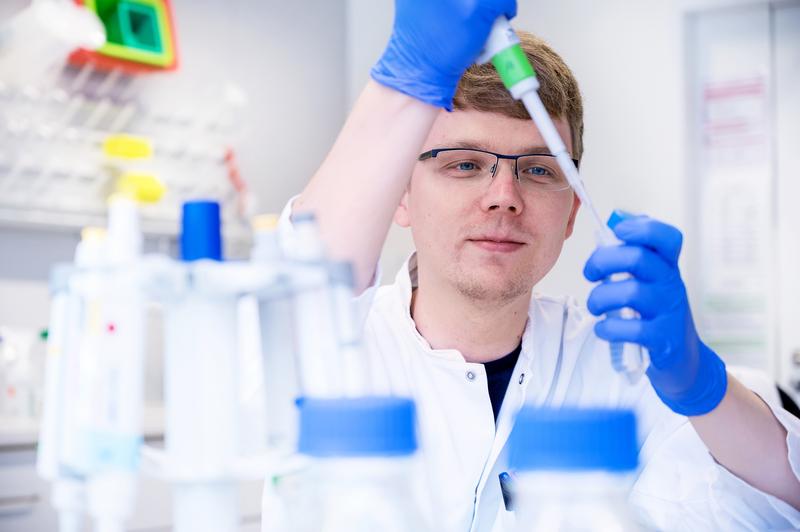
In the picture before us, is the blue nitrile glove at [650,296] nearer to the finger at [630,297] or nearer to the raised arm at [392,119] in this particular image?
the finger at [630,297]

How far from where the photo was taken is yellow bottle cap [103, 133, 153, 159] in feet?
9.50

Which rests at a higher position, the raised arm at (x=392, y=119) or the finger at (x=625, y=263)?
the raised arm at (x=392, y=119)

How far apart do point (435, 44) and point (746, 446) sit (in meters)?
0.70

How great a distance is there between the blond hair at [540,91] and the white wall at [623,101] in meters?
1.73

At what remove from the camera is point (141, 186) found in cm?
295

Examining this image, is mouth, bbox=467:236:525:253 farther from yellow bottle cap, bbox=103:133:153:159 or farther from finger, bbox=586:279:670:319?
yellow bottle cap, bbox=103:133:153:159

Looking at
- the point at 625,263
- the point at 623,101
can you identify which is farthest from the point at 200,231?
the point at 623,101

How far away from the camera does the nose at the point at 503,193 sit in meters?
1.38

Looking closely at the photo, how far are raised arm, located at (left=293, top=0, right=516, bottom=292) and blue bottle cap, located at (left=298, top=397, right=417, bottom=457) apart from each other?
484 mm

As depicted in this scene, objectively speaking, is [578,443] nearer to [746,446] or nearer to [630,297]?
[630,297]

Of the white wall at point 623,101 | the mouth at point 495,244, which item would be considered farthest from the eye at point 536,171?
the white wall at point 623,101

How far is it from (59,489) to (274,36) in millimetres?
3251

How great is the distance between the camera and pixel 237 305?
0.58 m

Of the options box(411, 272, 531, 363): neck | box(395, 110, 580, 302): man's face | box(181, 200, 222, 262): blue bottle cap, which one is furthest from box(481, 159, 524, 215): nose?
box(181, 200, 222, 262): blue bottle cap
